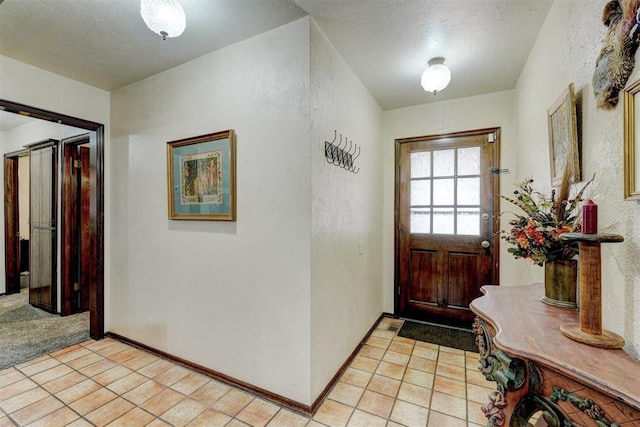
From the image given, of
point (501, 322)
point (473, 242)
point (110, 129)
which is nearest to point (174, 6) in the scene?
point (110, 129)

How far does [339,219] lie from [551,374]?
152 centimetres

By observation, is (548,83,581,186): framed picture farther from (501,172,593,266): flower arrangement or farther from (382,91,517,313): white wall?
(382,91,517,313): white wall

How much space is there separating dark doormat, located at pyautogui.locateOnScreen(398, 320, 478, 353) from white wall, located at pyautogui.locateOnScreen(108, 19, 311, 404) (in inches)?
61.4

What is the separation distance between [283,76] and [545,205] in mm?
1629

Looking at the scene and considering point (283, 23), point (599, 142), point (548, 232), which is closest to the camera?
point (599, 142)

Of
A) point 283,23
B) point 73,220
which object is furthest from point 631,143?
point 73,220

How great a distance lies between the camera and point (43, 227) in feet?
11.9

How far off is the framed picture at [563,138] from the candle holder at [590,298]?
566mm

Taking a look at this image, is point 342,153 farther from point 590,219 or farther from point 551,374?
point 551,374

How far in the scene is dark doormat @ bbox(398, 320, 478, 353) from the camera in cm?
272

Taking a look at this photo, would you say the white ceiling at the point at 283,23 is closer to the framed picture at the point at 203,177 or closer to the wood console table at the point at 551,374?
the framed picture at the point at 203,177

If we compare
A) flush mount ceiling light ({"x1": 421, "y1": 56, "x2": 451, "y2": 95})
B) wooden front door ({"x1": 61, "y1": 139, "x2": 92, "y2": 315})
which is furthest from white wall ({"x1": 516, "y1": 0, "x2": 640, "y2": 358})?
wooden front door ({"x1": 61, "y1": 139, "x2": 92, "y2": 315})

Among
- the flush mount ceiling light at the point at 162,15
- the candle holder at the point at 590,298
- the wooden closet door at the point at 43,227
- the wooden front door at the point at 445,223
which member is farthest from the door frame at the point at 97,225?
the candle holder at the point at 590,298

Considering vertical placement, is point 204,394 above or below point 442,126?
below
